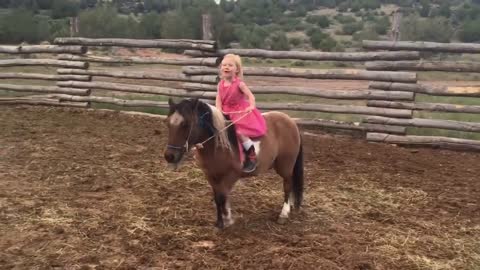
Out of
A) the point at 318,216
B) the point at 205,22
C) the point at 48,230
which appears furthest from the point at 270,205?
the point at 205,22

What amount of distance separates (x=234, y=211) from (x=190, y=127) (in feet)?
4.77

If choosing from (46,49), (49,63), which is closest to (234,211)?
(49,63)

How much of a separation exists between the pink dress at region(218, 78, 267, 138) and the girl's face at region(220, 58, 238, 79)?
69 mm

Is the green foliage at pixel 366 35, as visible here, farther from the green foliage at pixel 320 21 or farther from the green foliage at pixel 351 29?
the green foliage at pixel 320 21

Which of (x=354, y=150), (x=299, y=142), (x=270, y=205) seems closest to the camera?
(x=299, y=142)

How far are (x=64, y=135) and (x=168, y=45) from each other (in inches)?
124

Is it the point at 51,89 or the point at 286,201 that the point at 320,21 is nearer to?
the point at 51,89

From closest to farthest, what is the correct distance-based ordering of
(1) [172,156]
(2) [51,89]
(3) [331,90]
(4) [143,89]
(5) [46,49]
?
1. (1) [172,156]
2. (3) [331,90]
3. (4) [143,89]
4. (2) [51,89]
5. (5) [46,49]

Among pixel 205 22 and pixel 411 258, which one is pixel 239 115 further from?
pixel 205 22

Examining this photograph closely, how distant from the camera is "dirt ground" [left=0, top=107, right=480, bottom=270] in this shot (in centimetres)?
404

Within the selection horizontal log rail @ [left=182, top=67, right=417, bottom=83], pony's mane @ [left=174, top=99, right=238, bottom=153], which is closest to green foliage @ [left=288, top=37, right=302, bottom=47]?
horizontal log rail @ [left=182, top=67, right=417, bottom=83]

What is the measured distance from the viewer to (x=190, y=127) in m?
3.98

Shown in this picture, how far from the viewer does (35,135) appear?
8258 millimetres

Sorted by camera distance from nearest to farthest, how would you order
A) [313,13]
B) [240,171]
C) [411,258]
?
[411,258]
[240,171]
[313,13]
